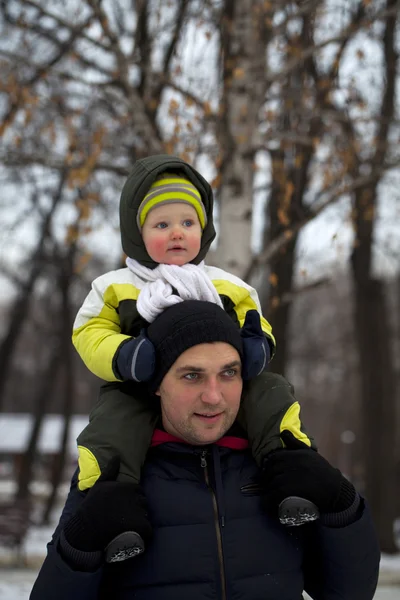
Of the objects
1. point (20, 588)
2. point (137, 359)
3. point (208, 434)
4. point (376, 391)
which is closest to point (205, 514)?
point (208, 434)

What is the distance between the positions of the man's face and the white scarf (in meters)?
0.16

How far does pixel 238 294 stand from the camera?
2.31 metres

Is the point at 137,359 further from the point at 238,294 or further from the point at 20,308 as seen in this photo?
the point at 20,308

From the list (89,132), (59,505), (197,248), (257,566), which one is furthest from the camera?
(59,505)

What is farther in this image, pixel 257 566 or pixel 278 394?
pixel 278 394

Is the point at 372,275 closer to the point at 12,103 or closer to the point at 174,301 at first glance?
the point at 12,103

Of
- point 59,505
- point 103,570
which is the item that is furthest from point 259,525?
point 59,505

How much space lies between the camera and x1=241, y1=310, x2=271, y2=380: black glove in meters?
2.09

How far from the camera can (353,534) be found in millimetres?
2018

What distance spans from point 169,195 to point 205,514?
891 mm

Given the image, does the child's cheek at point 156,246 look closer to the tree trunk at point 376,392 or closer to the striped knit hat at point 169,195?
the striped knit hat at point 169,195

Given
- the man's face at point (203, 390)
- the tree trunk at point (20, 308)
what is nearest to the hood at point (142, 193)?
the man's face at point (203, 390)

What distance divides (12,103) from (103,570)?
639 cm

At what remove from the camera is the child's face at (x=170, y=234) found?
2.23 m
